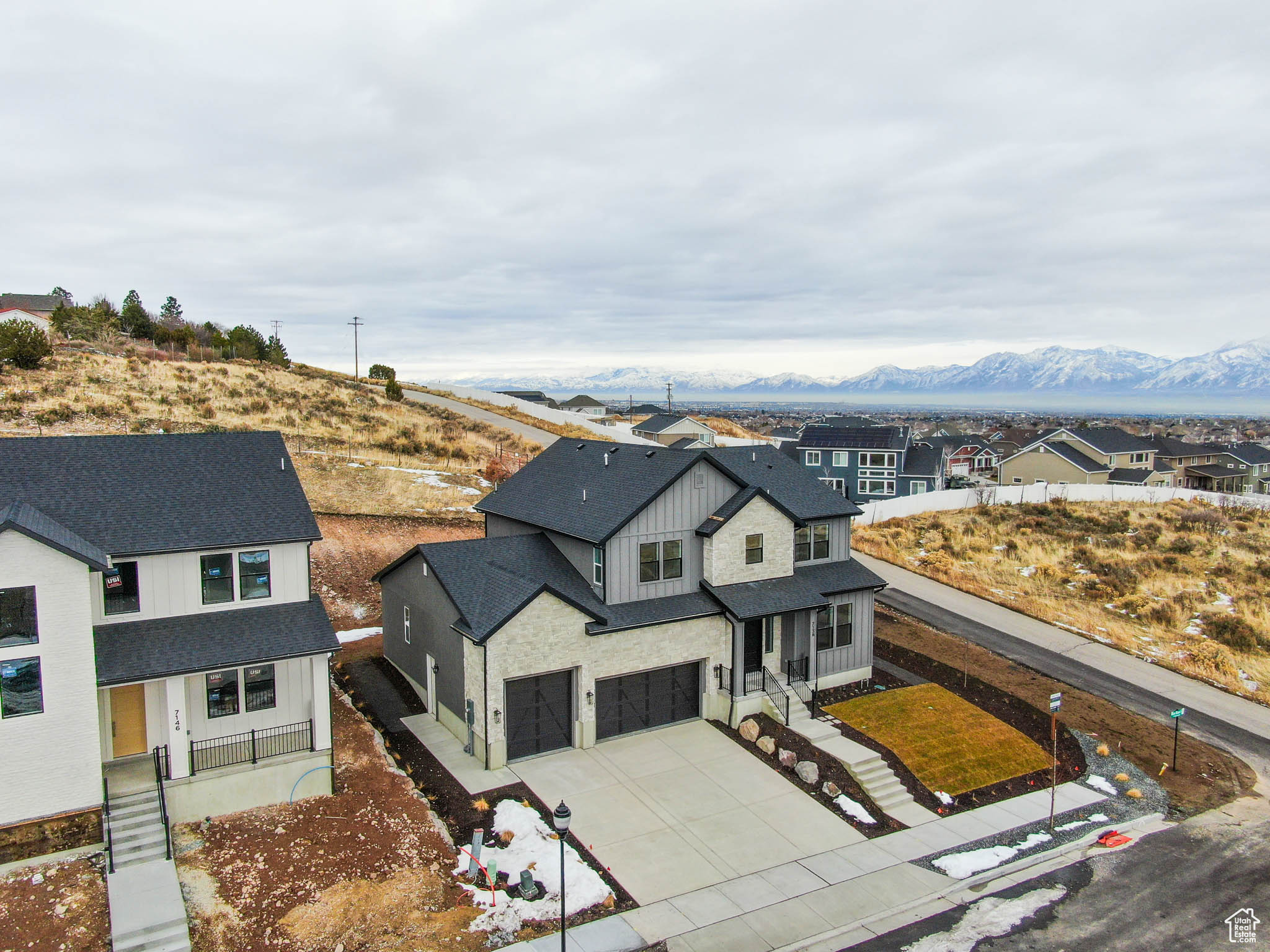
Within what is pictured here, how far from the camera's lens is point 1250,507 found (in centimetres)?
6419

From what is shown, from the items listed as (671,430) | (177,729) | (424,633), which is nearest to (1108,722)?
(424,633)

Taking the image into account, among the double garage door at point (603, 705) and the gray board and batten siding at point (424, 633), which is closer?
the double garage door at point (603, 705)

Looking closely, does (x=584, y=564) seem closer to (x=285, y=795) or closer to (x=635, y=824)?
(x=635, y=824)

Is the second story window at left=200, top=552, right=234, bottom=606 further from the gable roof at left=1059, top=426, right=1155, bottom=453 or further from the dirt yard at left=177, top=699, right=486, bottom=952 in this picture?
the gable roof at left=1059, top=426, right=1155, bottom=453

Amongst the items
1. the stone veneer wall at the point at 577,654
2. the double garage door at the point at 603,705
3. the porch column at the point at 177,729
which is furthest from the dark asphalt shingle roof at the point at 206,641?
the double garage door at the point at 603,705

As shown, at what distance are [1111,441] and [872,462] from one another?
29644 millimetres

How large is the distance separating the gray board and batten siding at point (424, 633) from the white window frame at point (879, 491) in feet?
190

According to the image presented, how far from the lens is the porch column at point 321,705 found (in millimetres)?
17531

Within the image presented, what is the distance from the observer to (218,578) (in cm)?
1797

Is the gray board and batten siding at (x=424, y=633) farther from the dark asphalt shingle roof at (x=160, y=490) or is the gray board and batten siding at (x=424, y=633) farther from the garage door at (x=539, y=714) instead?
the dark asphalt shingle roof at (x=160, y=490)

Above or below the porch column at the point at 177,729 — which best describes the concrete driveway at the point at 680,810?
below

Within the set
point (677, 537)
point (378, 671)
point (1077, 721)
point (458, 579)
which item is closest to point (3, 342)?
point (378, 671)

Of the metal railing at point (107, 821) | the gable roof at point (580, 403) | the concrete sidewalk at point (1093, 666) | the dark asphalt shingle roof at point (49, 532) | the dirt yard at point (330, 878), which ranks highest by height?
the gable roof at point (580, 403)

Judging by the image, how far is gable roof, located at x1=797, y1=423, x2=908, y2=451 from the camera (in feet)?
242
